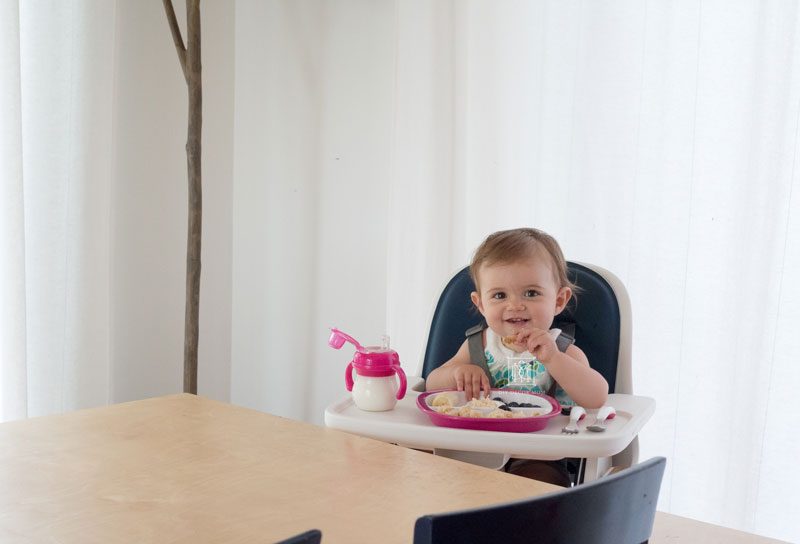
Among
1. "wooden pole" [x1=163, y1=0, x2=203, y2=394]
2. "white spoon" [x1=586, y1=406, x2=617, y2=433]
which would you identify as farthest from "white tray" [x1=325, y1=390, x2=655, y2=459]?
"wooden pole" [x1=163, y1=0, x2=203, y2=394]

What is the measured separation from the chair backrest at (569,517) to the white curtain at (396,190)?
149 cm

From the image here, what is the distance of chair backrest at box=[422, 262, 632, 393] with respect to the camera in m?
1.52

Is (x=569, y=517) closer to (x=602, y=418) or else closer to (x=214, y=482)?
(x=214, y=482)

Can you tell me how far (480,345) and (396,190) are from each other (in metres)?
1.26

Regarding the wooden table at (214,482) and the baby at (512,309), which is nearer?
the wooden table at (214,482)

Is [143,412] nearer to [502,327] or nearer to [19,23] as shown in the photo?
[502,327]

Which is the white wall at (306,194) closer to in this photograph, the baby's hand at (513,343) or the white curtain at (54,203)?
the white curtain at (54,203)

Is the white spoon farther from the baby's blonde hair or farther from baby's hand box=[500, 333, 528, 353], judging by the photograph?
the baby's blonde hair

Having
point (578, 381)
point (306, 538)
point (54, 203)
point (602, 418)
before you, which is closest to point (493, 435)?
point (602, 418)

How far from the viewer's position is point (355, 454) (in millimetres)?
1043

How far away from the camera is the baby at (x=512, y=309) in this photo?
148cm

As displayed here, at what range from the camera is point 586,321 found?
1567 mm

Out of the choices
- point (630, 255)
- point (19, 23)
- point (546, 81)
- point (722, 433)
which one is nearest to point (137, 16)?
point (19, 23)

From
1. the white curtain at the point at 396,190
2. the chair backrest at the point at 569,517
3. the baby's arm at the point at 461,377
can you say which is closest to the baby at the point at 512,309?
the baby's arm at the point at 461,377
